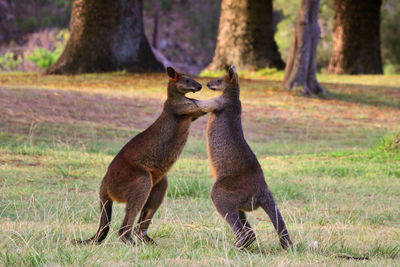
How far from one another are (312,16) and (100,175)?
33.4ft

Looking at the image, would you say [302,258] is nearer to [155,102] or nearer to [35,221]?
[35,221]

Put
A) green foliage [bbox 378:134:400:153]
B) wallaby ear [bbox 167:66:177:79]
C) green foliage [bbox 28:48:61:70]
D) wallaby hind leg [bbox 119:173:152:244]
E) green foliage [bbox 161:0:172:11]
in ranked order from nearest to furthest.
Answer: wallaby hind leg [bbox 119:173:152:244] → wallaby ear [bbox 167:66:177:79] → green foliage [bbox 378:134:400:153] → green foliage [bbox 28:48:61:70] → green foliage [bbox 161:0:172:11]

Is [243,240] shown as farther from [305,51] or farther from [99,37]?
[99,37]

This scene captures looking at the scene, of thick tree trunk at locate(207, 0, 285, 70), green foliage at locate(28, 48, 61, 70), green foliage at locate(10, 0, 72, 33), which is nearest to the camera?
thick tree trunk at locate(207, 0, 285, 70)

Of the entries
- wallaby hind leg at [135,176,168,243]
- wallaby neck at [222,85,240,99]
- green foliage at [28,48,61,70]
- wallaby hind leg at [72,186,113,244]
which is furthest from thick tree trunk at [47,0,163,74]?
wallaby hind leg at [72,186,113,244]

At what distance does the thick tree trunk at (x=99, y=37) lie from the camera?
19.4 meters

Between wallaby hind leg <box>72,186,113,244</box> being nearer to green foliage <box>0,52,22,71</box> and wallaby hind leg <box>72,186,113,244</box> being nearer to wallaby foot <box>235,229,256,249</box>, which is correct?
wallaby foot <box>235,229,256,249</box>

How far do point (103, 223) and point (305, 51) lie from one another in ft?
43.4

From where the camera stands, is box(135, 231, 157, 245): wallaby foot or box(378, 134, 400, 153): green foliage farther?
box(378, 134, 400, 153): green foliage

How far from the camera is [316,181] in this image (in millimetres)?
8398

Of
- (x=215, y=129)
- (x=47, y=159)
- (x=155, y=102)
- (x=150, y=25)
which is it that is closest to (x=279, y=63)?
(x=155, y=102)

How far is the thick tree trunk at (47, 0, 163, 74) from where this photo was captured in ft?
63.7

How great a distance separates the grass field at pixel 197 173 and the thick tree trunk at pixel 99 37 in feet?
2.45

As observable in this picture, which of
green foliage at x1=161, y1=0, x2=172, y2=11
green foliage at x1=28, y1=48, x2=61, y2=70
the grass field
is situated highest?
green foliage at x1=161, y1=0, x2=172, y2=11
